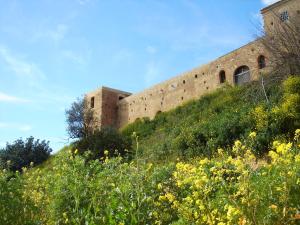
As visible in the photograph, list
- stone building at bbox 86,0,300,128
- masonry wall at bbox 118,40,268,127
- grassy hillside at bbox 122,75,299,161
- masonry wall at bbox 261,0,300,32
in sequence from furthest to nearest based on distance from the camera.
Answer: masonry wall at bbox 118,40,268,127 → stone building at bbox 86,0,300,128 → masonry wall at bbox 261,0,300,32 → grassy hillside at bbox 122,75,299,161

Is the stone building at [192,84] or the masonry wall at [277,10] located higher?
the masonry wall at [277,10]

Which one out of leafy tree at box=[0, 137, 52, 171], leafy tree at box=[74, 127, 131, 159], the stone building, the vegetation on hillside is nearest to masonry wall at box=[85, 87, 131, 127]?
the stone building

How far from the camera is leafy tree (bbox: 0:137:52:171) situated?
2684cm

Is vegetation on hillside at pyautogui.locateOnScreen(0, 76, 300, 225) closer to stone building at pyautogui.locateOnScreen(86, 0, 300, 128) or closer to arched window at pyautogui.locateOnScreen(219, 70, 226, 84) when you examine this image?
stone building at pyautogui.locateOnScreen(86, 0, 300, 128)

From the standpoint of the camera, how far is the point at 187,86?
2512cm

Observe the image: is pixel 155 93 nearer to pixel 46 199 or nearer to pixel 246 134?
pixel 246 134

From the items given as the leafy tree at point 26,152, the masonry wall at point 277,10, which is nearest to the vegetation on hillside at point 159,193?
the masonry wall at point 277,10

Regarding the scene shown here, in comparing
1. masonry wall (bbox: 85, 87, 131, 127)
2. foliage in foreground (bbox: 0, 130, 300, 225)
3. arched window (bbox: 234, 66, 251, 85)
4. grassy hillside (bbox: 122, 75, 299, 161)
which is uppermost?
masonry wall (bbox: 85, 87, 131, 127)

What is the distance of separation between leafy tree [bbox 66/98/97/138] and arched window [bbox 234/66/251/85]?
11.7m

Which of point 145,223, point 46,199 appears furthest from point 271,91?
point 145,223

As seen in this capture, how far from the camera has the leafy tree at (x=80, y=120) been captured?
28.6 m

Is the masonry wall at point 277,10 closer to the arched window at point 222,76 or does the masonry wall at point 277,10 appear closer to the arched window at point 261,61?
the arched window at point 261,61

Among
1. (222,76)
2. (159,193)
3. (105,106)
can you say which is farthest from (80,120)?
(159,193)

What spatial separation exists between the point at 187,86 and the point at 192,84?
1.47 feet
